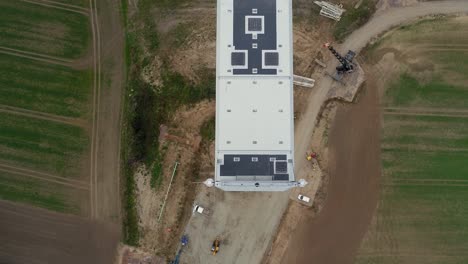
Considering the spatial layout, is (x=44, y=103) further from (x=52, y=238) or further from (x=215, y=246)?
(x=215, y=246)

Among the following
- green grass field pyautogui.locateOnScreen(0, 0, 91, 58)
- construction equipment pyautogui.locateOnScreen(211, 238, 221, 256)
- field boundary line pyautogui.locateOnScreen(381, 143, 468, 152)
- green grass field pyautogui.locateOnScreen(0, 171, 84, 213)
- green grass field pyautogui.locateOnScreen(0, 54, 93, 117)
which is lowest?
construction equipment pyautogui.locateOnScreen(211, 238, 221, 256)

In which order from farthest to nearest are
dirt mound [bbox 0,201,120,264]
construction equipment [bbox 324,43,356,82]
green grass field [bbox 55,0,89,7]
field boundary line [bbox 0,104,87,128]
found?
green grass field [bbox 55,0,89,7], field boundary line [bbox 0,104,87,128], construction equipment [bbox 324,43,356,82], dirt mound [bbox 0,201,120,264]

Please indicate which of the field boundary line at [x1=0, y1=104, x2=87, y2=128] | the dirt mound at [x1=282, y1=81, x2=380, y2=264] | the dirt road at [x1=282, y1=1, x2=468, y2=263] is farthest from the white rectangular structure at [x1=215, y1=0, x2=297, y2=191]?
the field boundary line at [x1=0, y1=104, x2=87, y2=128]

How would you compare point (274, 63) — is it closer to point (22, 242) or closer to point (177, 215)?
point (177, 215)

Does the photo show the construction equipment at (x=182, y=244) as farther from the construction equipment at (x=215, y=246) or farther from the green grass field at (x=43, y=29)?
the green grass field at (x=43, y=29)

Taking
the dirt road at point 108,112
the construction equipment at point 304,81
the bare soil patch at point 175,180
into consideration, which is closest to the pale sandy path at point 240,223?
the bare soil patch at point 175,180

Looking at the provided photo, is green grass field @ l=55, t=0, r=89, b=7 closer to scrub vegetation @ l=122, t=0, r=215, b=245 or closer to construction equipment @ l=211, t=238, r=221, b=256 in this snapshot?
scrub vegetation @ l=122, t=0, r=215, b=245
